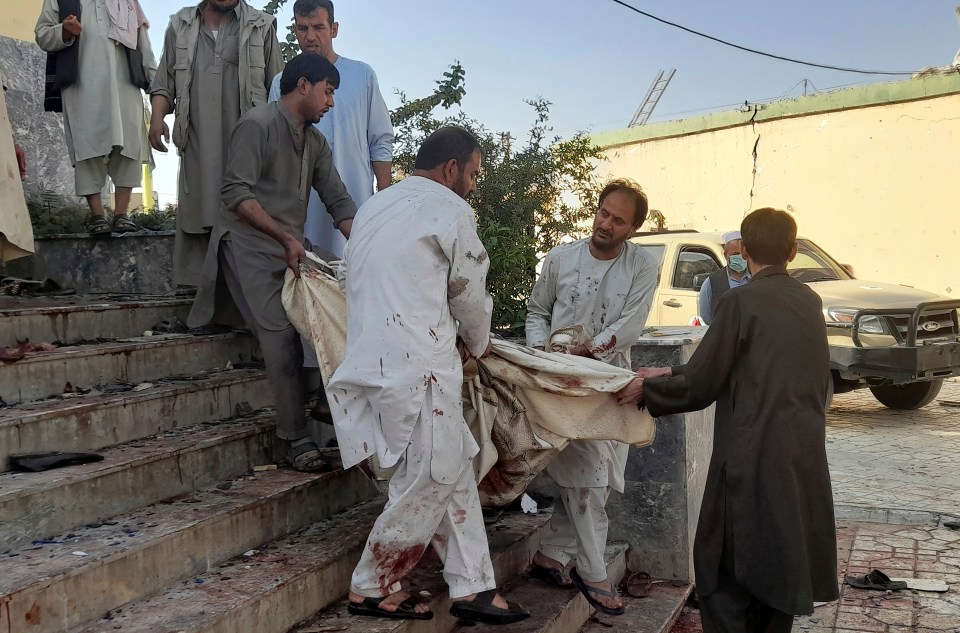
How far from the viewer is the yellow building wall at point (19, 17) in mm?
8117

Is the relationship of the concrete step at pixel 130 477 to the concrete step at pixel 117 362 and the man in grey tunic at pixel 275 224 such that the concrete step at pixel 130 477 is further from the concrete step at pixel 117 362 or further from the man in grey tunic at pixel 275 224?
the concrete step at pixel 117 362

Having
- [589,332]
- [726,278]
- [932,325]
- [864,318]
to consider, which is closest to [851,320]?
[864,318]

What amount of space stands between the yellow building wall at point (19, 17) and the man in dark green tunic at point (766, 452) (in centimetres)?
757

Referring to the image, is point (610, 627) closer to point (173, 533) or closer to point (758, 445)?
point (758, 445)

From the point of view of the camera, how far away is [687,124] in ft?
55.8

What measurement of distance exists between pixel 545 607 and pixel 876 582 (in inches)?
85.4

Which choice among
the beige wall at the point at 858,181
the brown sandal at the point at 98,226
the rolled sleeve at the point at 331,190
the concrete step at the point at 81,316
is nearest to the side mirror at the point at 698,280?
the rolled sleeve at the point at 331,190

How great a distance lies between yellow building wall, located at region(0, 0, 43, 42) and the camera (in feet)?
26.6

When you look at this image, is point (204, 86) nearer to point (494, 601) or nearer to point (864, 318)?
point (494, 601)

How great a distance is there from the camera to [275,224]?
405cm

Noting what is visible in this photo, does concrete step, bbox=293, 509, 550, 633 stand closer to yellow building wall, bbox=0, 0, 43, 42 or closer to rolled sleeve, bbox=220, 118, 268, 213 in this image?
rolled sleeve, bbox=220, 118, 268, 213

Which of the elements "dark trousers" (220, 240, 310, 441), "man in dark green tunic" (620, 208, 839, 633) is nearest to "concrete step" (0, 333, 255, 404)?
"dark trousers" (220, 240, 310, 441)

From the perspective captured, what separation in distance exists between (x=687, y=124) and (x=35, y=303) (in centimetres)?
1408

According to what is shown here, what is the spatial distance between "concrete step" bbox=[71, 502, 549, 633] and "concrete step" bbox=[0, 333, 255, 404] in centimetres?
128
